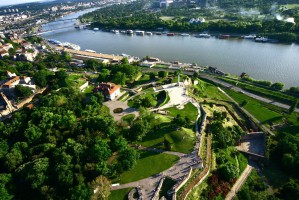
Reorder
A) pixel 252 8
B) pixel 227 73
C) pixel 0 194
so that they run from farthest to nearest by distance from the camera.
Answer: pixel 252 8 < pixel 227 73 < pixel 0 194

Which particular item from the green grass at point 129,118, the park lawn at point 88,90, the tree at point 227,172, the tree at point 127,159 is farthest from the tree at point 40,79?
the tree at point 227,172

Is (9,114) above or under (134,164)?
under

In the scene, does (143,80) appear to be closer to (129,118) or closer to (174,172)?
(129,118)

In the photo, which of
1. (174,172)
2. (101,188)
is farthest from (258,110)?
(101,188)

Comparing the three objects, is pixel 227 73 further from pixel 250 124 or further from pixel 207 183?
pixel 207 183

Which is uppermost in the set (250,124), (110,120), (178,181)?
(110,120)

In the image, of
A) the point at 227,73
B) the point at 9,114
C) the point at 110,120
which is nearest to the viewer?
the point at 110,120

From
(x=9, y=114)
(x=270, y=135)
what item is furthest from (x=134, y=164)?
(x=9, y=114)

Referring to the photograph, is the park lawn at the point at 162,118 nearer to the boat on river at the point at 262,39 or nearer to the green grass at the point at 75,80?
the green grass at the point at 75,80
